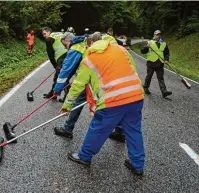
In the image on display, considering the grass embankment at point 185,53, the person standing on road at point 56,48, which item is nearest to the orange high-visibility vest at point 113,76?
the person standing on road at point 56,48

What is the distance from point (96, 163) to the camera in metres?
5.13

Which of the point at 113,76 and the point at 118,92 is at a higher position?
A: the point at 113,76

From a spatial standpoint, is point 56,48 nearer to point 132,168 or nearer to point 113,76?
point 113,76

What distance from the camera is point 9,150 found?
211 inches

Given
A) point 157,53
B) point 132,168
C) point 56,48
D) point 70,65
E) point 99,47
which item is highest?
point 99,47

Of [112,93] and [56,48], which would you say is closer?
[112,93]

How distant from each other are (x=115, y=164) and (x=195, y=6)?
31964mm

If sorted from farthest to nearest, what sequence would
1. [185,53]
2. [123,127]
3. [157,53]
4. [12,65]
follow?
[185,53] < [12,65] < [157,53] < [123,127]

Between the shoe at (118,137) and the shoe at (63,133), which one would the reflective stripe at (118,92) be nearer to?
the shoe at (118,137)

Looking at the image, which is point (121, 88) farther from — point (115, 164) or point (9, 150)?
point (9, 150)

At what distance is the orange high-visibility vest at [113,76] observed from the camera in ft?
14.7

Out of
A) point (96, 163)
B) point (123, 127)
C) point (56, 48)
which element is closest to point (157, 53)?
point (56, 48)

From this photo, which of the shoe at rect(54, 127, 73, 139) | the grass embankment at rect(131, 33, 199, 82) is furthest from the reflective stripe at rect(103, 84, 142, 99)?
the grass embankment at rect(131, 33, 199, 82)

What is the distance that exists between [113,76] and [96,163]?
4.44 feet
